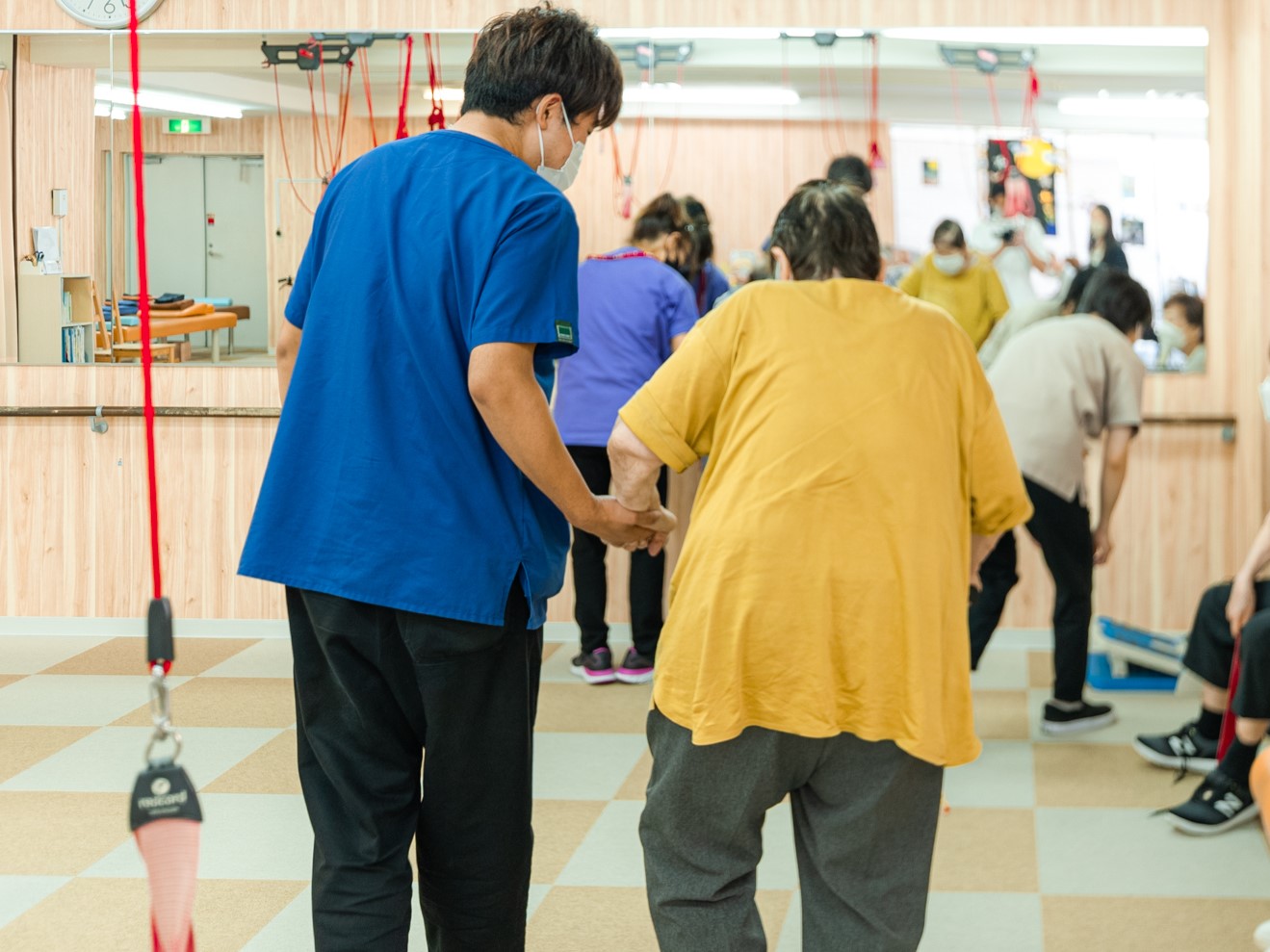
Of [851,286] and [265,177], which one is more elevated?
[265,177]

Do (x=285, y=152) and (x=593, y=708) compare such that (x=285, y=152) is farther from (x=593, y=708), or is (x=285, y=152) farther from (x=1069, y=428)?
(x=1069, y=428)

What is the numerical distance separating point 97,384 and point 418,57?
171 centimetres

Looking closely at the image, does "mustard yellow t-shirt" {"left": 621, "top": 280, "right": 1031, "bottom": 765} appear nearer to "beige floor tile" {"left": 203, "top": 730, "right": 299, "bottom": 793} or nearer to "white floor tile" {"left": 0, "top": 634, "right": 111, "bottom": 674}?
"beige floor tile" {"left": 203, "top": 730, "right": 299, "bottom": 793}

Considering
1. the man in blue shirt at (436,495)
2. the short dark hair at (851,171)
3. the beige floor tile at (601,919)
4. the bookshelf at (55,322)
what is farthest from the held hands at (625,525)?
the bookshelf at (55,322)

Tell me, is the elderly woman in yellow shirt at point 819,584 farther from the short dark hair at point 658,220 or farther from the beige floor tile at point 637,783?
the short dark hair at point 658,220

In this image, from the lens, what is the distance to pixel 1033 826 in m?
3.32

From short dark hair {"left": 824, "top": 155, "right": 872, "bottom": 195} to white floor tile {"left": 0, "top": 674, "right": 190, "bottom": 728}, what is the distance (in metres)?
2.72

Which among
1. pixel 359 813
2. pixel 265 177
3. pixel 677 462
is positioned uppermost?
pixel 265 177

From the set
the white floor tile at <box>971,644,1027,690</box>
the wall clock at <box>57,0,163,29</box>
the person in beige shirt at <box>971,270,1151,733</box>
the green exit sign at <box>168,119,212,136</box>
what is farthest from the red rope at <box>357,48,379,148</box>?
the white floor tile at <box>971,644,1027,690</box>

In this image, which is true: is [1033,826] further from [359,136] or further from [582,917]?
[359,136]

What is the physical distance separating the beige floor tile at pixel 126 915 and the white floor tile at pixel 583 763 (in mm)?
850

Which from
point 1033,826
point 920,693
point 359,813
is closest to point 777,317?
point 920,693

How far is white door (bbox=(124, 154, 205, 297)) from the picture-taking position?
5188 millimetres

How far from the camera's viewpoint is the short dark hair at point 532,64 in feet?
5.98
